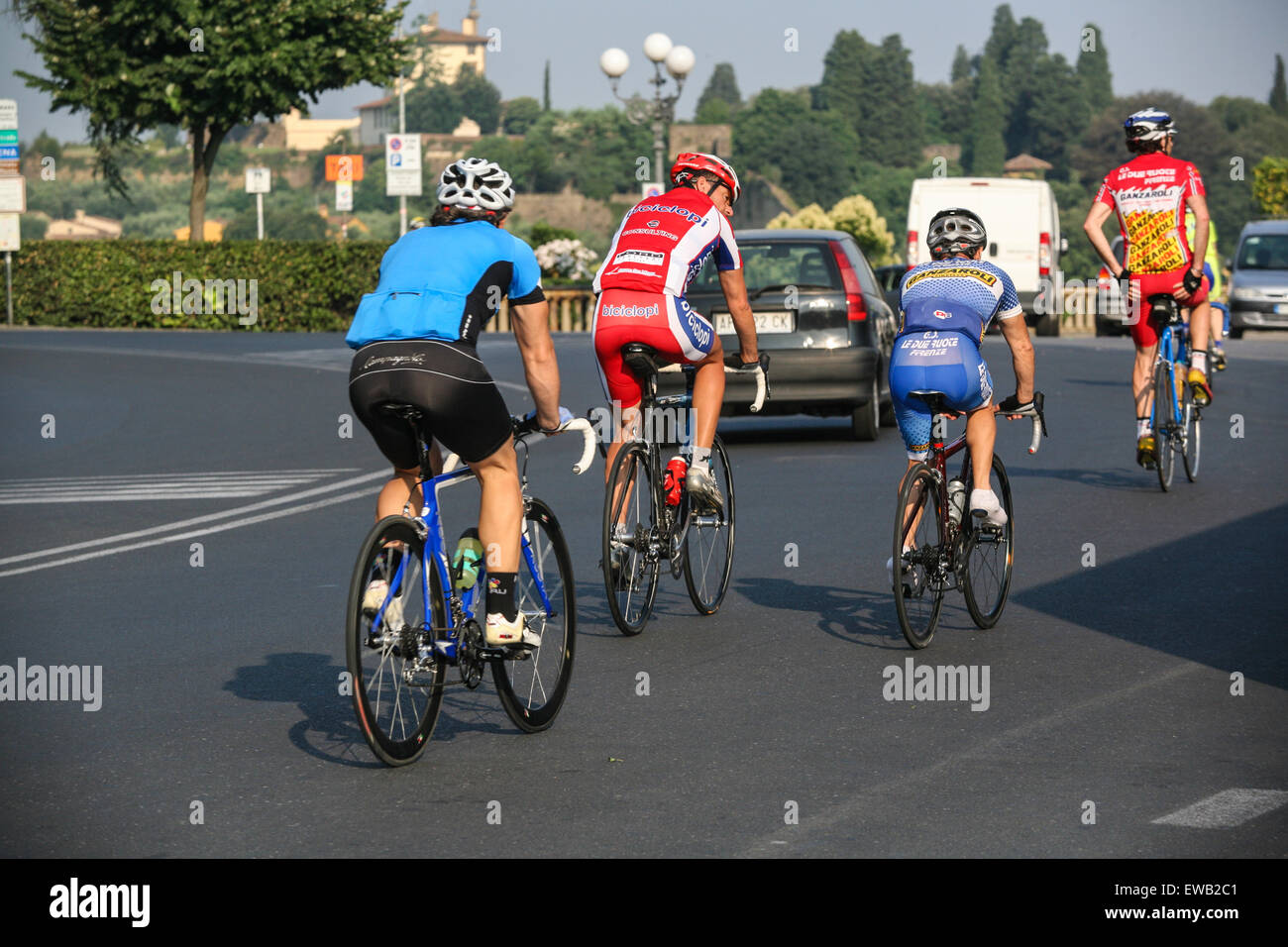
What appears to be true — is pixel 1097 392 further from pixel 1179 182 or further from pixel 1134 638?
pixel 1134 638

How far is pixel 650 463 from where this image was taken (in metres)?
8.27

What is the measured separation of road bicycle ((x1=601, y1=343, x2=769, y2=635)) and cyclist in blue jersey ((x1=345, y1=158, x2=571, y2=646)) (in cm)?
173

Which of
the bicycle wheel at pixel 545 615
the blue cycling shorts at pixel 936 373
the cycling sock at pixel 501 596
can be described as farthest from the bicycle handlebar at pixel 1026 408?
the cycling sock at pixel 501 596

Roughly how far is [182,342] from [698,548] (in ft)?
83.6

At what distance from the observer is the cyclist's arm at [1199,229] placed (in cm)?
1259

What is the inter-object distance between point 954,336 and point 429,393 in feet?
Answer: 9.15

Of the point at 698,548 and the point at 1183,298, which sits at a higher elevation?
the point at 1183,298

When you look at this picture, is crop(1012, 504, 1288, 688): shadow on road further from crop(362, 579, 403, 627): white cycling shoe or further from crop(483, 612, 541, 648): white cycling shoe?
crop(362, 579, 403, 627): white cycling shoe

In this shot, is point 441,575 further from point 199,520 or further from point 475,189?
point 199,520

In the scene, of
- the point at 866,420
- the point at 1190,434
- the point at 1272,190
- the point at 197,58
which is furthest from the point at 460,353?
the point at 1272,190

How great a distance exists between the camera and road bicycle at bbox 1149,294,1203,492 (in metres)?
12.4

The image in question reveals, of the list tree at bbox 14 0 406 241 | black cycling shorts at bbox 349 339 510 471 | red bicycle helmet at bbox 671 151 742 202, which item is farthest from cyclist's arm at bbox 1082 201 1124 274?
tree at bbox 14 0 406 241

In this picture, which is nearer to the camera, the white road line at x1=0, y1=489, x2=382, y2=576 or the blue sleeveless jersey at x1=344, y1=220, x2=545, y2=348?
the blue sleeveless jersey at x1=344, y1=220, x2=545, y2=348

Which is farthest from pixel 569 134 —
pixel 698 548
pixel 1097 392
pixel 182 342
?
pixel 698 548
